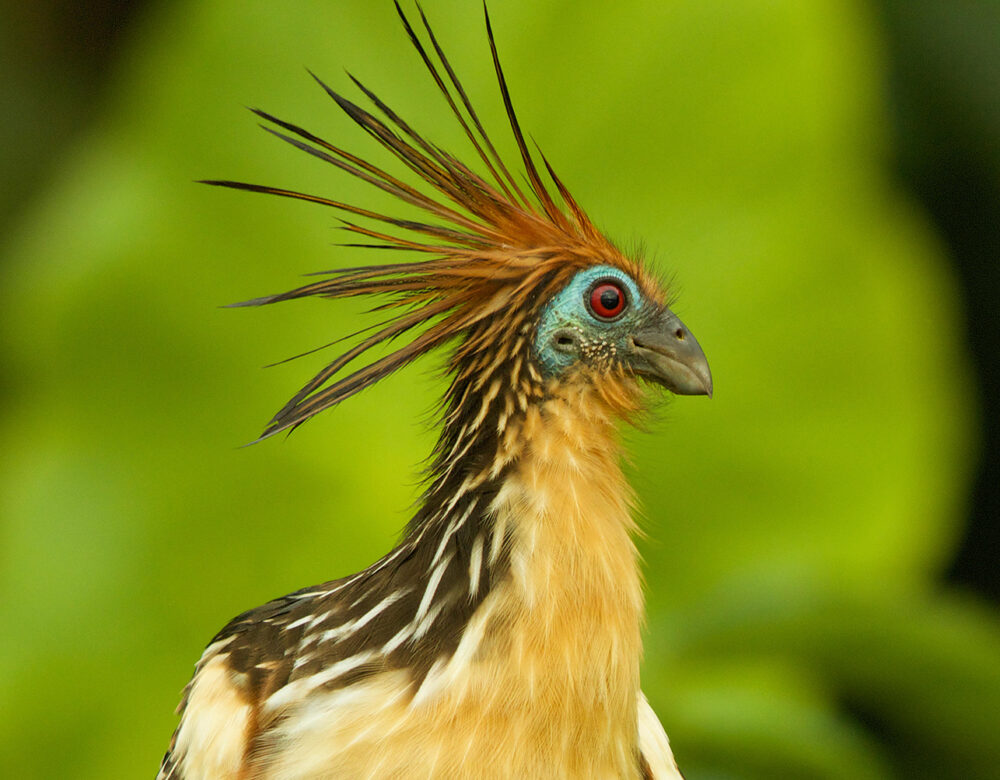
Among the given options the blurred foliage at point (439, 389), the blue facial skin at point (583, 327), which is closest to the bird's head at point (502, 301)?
the blue facial skin at point (583, 327)

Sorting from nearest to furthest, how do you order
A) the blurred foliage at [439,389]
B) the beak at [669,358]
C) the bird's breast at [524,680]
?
the bird's breast at [524,680] < the beak at [669,358] < the blurred foliage at [439,389]

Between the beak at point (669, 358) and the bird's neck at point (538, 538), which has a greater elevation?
the beak at point (669, 358)

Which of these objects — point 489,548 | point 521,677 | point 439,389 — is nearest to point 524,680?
point 521,677

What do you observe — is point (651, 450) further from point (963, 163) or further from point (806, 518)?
point (963, 163)

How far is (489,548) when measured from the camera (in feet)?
3.21

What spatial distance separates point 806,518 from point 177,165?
1236 millimetres

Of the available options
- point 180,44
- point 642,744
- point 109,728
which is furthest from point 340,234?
point 642,744

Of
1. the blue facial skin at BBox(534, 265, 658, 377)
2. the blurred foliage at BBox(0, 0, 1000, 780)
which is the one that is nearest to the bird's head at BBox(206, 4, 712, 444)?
the blue facial skin at BBox(534, 265, 658, 377)

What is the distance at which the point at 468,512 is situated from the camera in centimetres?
99

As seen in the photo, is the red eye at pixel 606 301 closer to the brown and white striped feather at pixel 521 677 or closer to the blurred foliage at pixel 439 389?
the brown and white striped feather at pixel 521 677

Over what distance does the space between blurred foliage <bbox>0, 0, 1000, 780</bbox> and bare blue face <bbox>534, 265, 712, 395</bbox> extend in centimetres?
80

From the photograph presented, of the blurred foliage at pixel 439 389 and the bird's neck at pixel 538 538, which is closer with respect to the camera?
the bird's neck at pixel 538 538

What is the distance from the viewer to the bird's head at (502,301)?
100 cm

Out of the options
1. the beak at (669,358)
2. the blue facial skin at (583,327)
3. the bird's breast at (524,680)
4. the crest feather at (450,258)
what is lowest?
the bird's breast at (524,680)
